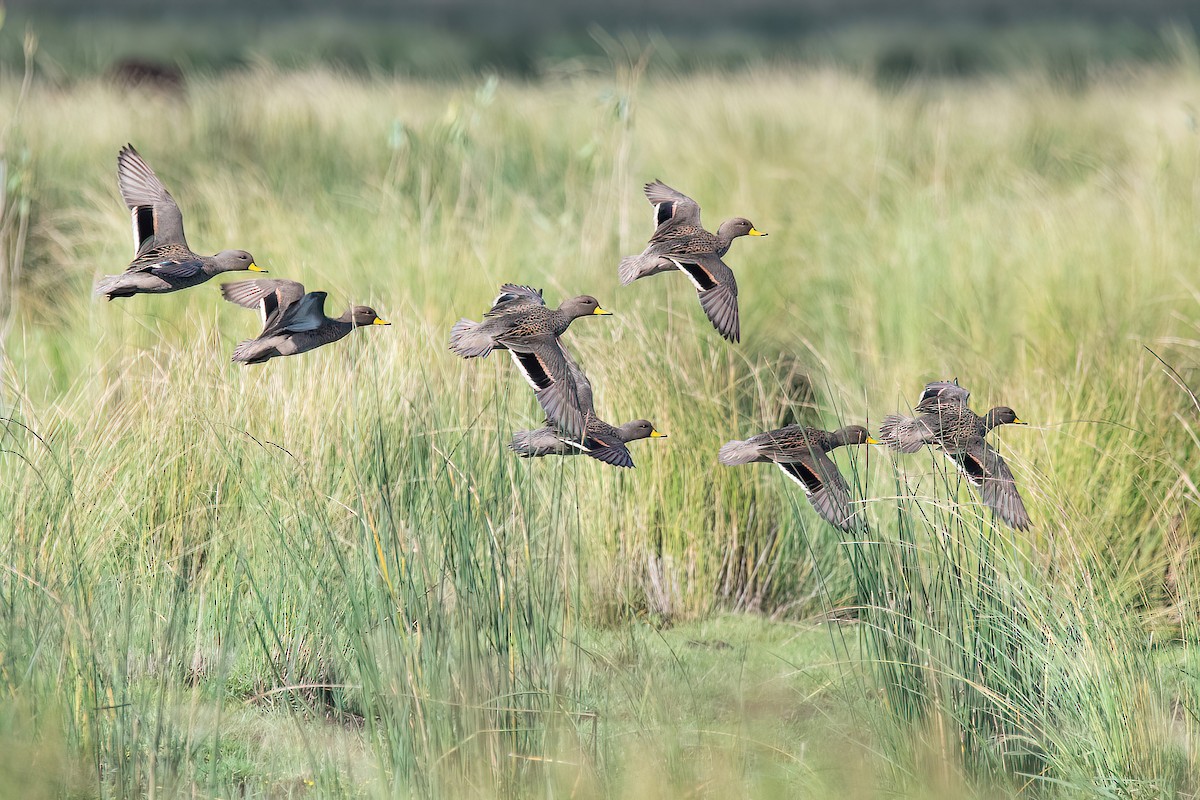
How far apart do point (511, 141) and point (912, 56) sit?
19.3 m

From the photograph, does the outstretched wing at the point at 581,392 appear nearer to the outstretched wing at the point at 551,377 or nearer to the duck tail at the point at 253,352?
the outstretched wing at the point at 551,377

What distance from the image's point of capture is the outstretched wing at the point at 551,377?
6.94ft

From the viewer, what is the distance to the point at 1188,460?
4848 mm

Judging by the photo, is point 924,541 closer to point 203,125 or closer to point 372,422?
point 372,422

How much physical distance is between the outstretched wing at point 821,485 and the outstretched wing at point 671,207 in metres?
0.49

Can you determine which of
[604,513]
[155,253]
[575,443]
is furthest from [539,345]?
[604,513]

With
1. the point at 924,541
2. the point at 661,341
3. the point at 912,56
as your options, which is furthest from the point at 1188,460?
the point at 912,56

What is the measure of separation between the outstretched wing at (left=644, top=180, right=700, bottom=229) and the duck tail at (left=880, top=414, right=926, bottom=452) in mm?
525

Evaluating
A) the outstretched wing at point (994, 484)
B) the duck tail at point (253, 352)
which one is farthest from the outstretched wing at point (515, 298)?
the outstretched wing at point (994, 484)

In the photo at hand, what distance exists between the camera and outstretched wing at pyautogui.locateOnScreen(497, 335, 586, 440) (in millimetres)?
2115

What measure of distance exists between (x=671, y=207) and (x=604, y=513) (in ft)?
7.31

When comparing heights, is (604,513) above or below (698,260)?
below

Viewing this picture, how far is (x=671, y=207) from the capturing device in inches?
104

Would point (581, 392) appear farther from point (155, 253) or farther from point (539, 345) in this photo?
point (155, 253)
